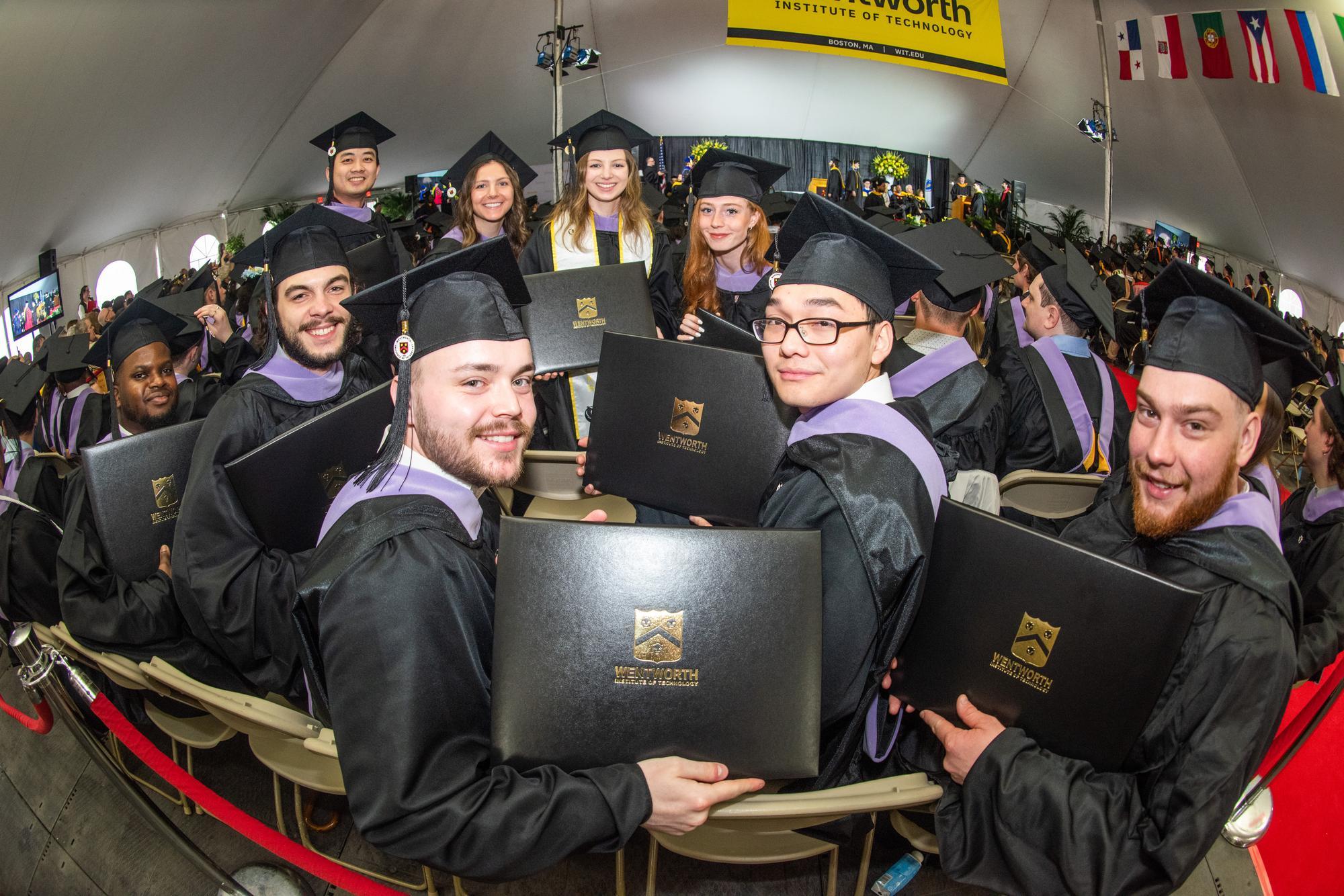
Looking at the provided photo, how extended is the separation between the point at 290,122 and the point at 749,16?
502 centimetres

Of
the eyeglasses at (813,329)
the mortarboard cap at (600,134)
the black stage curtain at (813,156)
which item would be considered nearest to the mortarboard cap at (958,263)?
the eyeglasses at (813,329)

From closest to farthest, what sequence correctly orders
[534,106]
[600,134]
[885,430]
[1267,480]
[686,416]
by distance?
[885,430] < [1267,480] < [686,416] < [600,134] < [534,106]

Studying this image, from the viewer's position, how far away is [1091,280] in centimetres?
362

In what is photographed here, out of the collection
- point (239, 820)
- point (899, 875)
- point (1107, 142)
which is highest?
point (1107, 142)

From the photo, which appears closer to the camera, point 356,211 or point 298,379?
point 298,379

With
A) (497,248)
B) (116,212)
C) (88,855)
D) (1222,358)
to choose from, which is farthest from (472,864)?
(116,212)

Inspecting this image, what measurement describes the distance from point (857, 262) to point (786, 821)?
1.31m

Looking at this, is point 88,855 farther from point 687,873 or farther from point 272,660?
point 687,873

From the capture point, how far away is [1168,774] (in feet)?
4.77

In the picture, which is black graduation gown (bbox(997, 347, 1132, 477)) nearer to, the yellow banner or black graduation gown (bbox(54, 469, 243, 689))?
black graduation gown (bbox(54, 469, 243, 689))

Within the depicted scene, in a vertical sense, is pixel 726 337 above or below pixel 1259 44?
below

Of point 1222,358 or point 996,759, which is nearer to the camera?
point 996,759

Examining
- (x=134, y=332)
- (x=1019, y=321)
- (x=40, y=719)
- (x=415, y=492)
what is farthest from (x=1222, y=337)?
(x=134, y=332)

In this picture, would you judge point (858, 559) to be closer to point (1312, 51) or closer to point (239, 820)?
point (239, 820)
